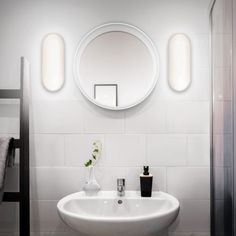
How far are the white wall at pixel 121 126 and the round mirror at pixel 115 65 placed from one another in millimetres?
52

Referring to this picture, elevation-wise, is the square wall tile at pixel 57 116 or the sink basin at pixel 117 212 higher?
the square wall tile at pixel 57 116

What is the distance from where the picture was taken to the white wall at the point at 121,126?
164 centimetres

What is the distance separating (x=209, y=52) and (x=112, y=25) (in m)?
0.57

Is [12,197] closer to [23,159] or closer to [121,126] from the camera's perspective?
[23,159]

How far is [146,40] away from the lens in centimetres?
165

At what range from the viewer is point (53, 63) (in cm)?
166

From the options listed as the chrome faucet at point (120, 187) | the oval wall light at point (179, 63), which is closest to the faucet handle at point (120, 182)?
the chrome faucet at point (120, 187)

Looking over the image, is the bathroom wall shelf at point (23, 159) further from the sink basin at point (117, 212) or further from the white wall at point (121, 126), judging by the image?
the sink basin at point (117, 212)

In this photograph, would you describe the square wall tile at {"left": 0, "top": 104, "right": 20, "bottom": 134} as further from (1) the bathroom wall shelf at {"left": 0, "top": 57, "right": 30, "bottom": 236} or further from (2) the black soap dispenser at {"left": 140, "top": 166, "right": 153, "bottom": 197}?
(2) the black soap dispenser at {"left": 140, "top": 166, "right": 153, "bottom": 197}

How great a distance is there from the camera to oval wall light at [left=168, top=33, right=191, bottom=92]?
1.64 metres

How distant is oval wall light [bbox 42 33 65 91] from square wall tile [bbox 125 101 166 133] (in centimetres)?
45

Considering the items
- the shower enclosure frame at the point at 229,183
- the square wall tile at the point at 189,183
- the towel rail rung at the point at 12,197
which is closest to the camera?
the shower enclosure frame at the point at 229,183

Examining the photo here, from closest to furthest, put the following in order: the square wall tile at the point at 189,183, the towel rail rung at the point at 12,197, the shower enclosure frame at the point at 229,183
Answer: the shower enclosure frame at the point at 229,183 → the towel rail rung at the point at 12,197 → the square wall tile at the point at 189,183

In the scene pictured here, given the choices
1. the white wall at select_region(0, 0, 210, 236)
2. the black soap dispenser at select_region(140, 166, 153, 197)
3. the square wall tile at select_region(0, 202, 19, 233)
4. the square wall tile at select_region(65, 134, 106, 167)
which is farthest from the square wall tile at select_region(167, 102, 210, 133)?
the square wall tile at select_region(0, 202, 19, 233)
